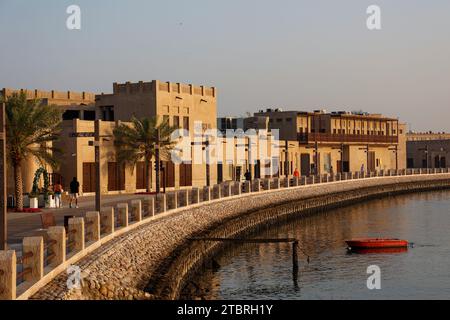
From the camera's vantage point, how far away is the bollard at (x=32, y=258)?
18.6 meters

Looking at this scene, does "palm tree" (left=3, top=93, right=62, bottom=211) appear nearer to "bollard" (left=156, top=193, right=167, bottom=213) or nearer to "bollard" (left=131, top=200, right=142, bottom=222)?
"bollard" (left=156, top=193, right=167, bottom=213)

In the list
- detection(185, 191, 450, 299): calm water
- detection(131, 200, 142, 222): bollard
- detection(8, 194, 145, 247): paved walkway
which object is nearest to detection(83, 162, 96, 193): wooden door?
detection(8, 194, 145, 247): paved walkway

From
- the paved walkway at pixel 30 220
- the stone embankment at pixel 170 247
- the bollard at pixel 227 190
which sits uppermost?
the bollard at pixel 227 190

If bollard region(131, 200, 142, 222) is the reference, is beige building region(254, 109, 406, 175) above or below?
above

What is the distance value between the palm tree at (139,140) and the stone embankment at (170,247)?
8974mm

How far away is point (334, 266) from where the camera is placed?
39531mm

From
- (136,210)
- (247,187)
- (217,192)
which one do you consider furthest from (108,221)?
(247,187)

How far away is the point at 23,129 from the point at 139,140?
1776 centimetres

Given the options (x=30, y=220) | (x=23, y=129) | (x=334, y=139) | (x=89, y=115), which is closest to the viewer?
(x=30, y=220)

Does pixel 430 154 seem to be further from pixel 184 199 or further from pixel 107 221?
pixel 107 221

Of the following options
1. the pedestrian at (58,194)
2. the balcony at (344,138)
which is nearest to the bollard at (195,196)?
the pedestrian at (58,194)

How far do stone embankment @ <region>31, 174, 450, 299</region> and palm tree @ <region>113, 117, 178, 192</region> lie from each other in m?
8.97

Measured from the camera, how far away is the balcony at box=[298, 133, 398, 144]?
357 ft

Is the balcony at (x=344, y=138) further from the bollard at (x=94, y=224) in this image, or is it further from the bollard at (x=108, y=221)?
the bollard at (x=94, y=224)
